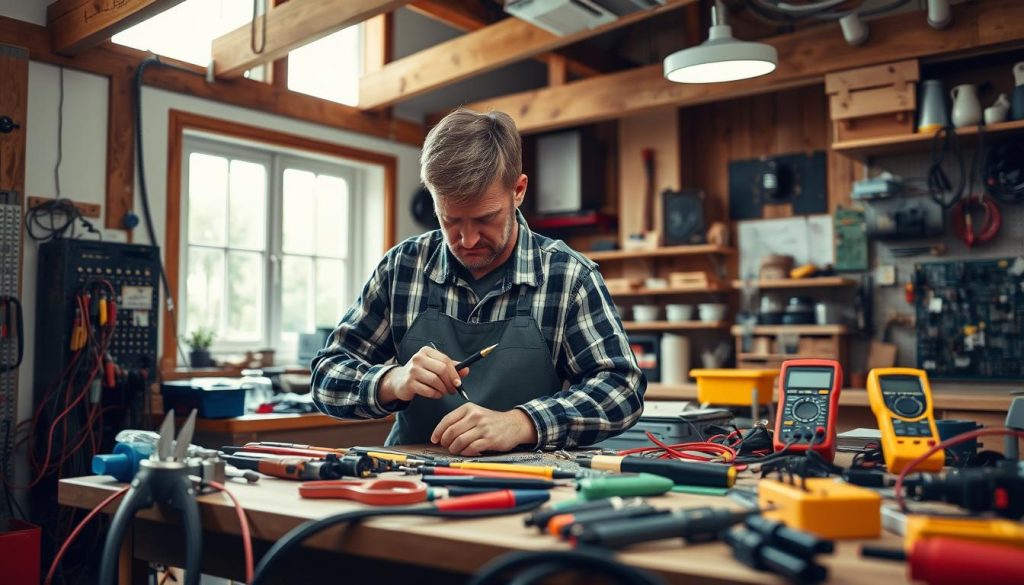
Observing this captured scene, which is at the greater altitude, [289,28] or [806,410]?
[289,28]

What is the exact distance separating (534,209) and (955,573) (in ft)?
18.6

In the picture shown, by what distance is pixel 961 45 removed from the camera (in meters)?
3.95

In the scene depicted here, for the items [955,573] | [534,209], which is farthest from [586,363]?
[534,209]

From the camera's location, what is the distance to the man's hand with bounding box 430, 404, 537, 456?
1562 mm

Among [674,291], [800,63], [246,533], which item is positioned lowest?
[246,533]

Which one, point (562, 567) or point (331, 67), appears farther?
point (331, 67)

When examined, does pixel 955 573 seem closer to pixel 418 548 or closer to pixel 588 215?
pixel 418 548

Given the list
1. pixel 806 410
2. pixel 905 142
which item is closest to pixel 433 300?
pixel 806 410

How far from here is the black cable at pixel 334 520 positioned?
935 millimetres

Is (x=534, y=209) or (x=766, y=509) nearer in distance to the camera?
(x=766, y=509)

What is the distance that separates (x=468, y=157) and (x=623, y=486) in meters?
0.94

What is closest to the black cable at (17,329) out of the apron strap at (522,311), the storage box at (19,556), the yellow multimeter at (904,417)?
the storage box at (19,556)

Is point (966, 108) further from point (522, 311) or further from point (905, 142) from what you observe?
point (522, 311)

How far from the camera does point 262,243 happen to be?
5000mm
